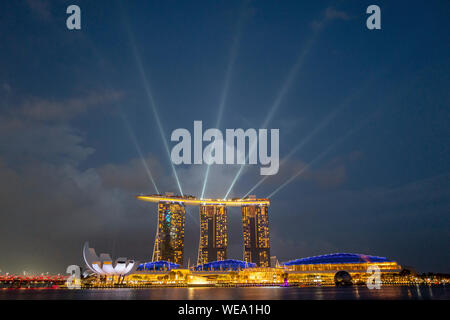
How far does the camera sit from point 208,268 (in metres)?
169

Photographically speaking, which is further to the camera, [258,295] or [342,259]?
[342,259]

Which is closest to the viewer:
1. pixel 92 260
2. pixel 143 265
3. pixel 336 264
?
pixel 92 260

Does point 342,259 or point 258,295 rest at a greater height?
point 342,259

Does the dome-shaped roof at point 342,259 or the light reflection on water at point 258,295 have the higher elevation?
the dome-shaped roof at point 342,259

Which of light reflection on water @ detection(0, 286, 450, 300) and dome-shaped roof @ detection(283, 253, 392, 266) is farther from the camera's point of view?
dome-shaped roof @ detection(283, 253, 392, 266)

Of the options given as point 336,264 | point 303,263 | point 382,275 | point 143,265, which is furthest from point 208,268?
point 382,275

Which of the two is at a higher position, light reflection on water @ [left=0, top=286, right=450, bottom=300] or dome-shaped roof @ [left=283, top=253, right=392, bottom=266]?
dome-shaped roof @ [left=283, top=253, right=392, bottom=266]

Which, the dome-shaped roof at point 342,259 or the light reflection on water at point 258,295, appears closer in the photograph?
the light reflection on water at point 258,295
